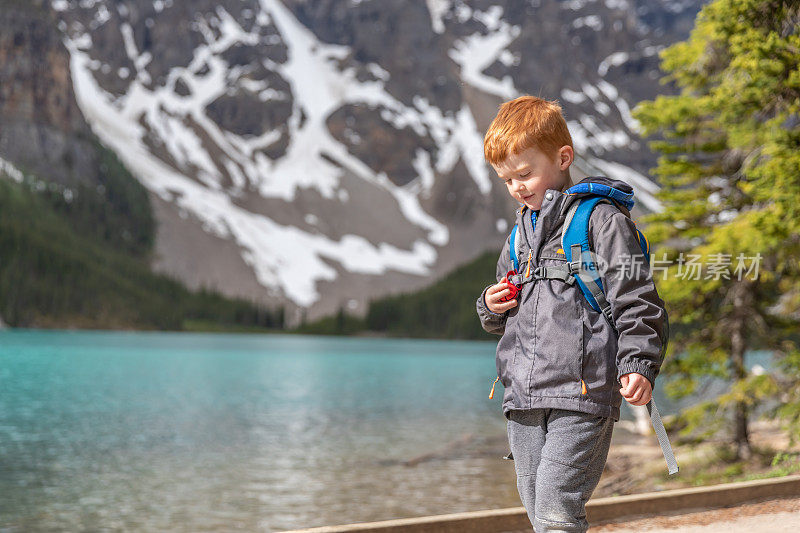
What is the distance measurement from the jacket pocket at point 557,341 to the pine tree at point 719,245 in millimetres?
8655

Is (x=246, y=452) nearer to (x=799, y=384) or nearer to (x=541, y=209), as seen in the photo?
(x=799, y=384)

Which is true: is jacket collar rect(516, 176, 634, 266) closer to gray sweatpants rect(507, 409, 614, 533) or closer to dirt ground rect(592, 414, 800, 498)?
gray sweatpants rect(507, 409, 614, 533)

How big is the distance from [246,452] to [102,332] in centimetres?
16623

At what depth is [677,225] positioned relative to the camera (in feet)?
47.8

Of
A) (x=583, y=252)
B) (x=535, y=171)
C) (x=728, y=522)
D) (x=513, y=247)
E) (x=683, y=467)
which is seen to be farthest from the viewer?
(x=683, y=467)

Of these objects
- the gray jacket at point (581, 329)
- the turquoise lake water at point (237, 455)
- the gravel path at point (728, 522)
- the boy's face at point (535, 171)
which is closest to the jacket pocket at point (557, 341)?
the gray jacket at point (581, 329)

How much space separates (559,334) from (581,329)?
10cm

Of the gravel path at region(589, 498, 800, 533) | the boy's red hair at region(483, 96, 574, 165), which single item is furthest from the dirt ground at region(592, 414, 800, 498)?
the boy's red hair at region(483, 96, 574, 165)

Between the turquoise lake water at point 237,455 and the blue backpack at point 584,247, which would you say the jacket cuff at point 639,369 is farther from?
the turquoise lake water at point 237,455

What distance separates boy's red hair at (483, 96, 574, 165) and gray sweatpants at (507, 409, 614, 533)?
1174mm

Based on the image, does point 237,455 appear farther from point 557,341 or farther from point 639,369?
point 639,369

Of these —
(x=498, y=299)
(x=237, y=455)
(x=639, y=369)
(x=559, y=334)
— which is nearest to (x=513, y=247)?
(x=498, y=299)

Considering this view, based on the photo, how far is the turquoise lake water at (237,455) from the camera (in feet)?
56.9

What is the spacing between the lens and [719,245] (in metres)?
12.2
